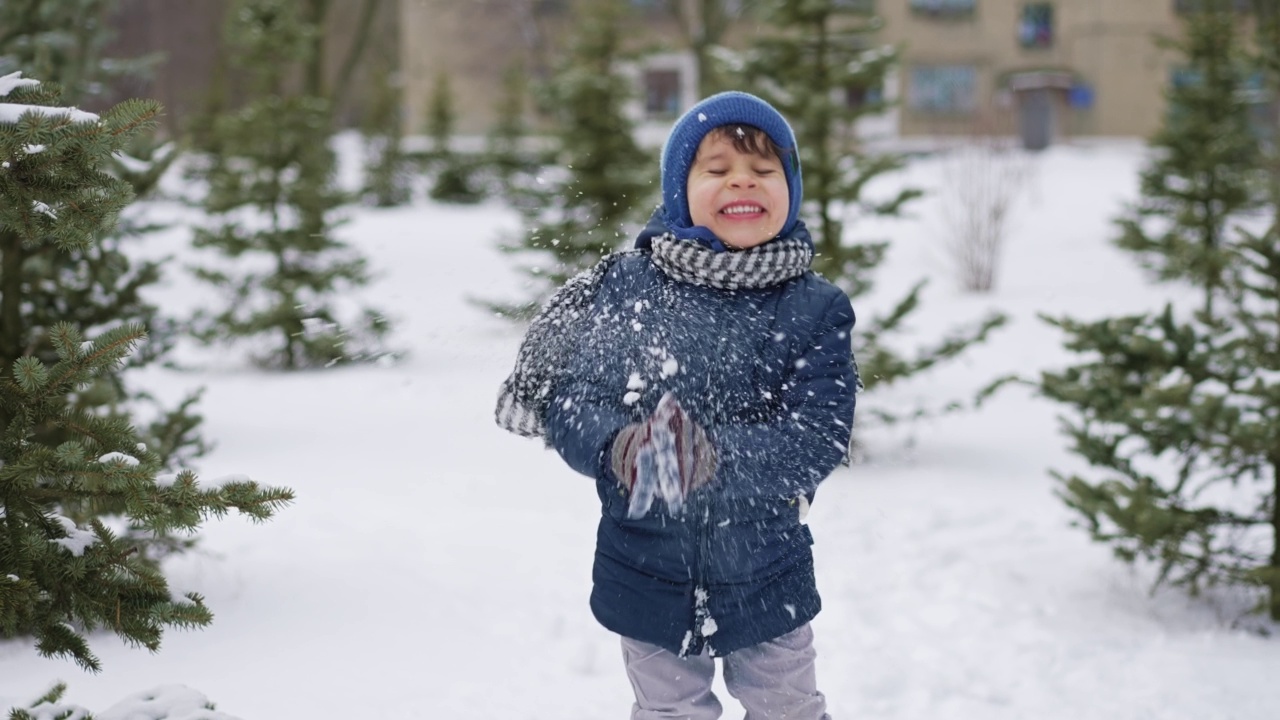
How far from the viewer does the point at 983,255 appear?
54.8 ft

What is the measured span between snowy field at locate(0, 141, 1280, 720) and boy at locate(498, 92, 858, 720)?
44 cm

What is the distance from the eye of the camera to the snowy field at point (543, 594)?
3.96 m

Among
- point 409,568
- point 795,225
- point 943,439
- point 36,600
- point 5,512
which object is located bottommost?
point 943,439

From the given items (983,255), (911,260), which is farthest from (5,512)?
(911,260)

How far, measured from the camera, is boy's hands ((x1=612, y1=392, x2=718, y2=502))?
85.8 inches

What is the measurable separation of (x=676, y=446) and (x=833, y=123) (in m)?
6.14

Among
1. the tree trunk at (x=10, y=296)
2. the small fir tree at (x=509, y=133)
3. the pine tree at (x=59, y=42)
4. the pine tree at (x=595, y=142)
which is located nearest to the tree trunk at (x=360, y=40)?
the small fir tree at (x=509, y=133)

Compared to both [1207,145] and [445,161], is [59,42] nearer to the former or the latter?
[1207,145]

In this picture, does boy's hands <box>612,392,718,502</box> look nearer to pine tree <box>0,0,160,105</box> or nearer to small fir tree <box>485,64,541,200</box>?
pine tree <box>0,0,160,105</box>

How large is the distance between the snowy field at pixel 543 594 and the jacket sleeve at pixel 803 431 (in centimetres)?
73

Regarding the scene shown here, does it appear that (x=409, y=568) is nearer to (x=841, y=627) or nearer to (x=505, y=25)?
(x=841, y=627)

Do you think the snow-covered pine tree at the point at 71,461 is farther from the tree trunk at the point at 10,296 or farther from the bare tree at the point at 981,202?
the bare tree at the point at 981,202

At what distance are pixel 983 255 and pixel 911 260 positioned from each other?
304 centimetres

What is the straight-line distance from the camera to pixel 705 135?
2588mm
